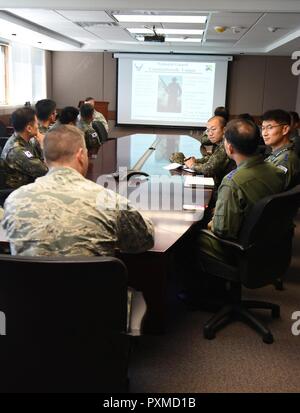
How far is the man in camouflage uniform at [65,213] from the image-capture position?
1.46m

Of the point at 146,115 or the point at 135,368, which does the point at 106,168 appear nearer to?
the point at 135,368

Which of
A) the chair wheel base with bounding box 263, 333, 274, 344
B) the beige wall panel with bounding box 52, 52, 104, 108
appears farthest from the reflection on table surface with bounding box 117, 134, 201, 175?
the beige wall panel with bounding box 52, 52, 104, 108

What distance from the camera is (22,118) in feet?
11.3

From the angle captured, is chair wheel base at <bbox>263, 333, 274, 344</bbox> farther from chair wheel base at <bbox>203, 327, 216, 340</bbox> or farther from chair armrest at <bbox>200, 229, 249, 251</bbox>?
chair armrest at <bbox>200, 229, 249, 251</bbox>

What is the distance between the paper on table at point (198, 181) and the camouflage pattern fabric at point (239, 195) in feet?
3.04

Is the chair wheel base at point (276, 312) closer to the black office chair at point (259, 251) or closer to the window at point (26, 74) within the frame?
the black office chair at point (259, 251)

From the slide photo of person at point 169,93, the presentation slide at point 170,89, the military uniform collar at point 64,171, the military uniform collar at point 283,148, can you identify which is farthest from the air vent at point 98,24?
the military uniform collar at point 64,171

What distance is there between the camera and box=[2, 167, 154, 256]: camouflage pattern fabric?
145 cm

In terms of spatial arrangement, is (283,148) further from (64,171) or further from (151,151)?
(151,151)

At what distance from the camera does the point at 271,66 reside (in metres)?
9.62

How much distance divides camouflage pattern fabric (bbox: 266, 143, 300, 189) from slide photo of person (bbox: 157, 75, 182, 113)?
7015mm

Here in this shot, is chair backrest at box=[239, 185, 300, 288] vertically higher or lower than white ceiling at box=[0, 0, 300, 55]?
lower

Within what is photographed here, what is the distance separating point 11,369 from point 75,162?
755 millimetres

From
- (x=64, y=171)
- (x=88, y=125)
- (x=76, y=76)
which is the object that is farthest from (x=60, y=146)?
(x=76, y=76)
